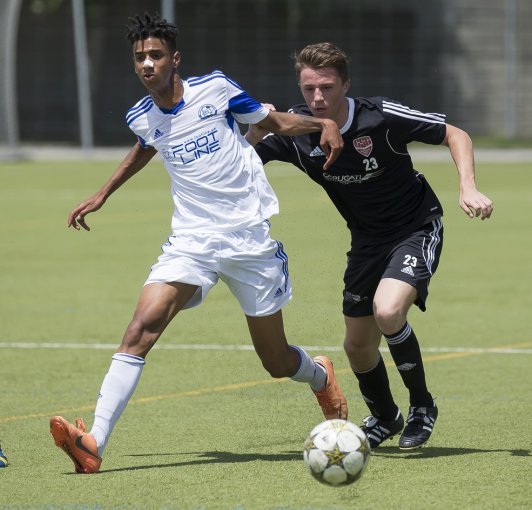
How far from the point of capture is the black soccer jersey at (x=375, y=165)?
6.69 m

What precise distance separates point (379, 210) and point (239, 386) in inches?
87.7

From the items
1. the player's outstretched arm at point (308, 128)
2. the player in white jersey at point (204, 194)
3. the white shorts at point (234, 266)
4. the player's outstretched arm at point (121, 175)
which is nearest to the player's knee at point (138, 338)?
the player in white jersey at point (204, 194)

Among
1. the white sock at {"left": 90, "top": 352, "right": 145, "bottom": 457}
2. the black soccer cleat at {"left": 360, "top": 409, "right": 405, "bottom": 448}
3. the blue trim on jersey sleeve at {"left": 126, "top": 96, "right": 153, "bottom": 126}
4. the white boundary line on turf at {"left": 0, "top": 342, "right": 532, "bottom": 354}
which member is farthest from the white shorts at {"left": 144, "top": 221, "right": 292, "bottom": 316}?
the white boundary line on turf at {"left": 0, "top": 342, "right": 532, "bottom": 354}

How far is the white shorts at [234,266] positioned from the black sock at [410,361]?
62 cm

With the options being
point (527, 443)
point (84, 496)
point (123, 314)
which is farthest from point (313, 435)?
point (123, 314)

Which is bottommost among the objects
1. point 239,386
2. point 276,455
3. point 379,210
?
point 239,386

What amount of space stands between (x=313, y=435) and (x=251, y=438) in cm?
138

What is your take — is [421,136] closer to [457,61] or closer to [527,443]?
[527,443]

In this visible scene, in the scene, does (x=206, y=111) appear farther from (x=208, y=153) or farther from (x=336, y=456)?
(x=336, y=456)

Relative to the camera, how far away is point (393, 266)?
21.9ft

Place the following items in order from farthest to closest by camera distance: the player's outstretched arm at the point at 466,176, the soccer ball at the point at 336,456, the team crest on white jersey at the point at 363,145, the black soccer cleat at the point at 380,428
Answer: the black soccer cleat at the point at 380,428 → the team crest on white jersey at the point at 363,145 → the player's outstretched arm at the point at 466,176 → the soccer ball at the point at 336,456

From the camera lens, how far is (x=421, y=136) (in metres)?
6.76

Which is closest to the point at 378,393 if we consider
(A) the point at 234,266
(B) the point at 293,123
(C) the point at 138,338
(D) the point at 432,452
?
(D) the point at 432,452

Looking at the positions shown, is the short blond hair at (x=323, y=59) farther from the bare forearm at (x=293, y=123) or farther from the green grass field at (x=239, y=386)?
the green grass field at (x=239, y=386)
